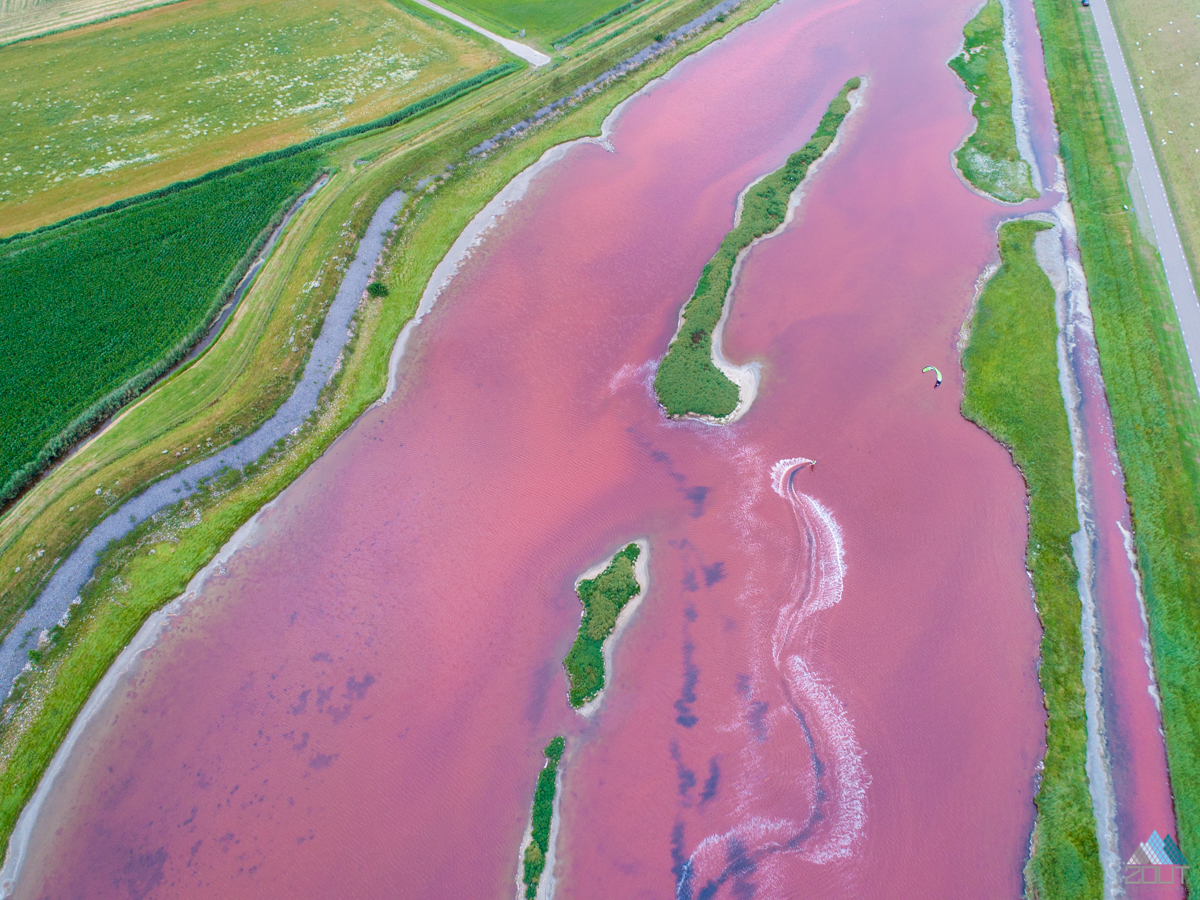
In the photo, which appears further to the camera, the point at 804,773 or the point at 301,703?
the point at 301,703

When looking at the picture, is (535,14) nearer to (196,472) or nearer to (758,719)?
(196,472)

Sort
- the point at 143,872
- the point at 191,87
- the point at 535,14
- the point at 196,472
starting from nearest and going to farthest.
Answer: the point at 143,872, the point at 196,472, the point at 191,87, the point at 535,14

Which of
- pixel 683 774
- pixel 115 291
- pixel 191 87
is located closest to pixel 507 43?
pixel 191 87

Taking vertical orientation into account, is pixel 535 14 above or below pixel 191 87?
below

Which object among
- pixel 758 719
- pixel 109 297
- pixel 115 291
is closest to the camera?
pixel 758 719

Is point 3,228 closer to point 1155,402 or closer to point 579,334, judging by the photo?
point 579,334

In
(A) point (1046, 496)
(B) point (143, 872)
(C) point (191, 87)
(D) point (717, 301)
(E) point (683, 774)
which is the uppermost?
(C) point (191, 87)

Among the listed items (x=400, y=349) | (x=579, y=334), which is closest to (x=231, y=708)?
(x=400, y=349)
